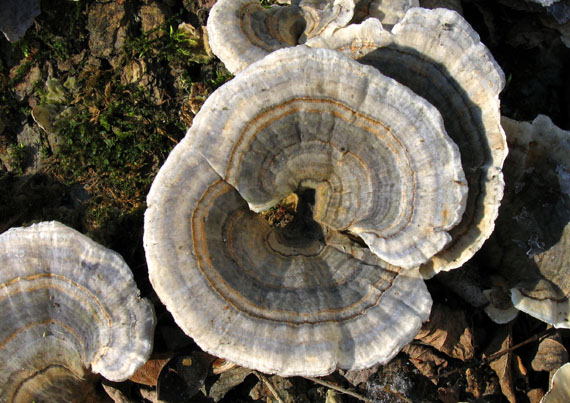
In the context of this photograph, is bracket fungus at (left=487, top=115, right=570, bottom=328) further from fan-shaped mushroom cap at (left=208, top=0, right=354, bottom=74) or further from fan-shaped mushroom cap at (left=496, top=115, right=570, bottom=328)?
fan-shaped mushroom cap at (left=208, top=0, right=354, bottom=74)

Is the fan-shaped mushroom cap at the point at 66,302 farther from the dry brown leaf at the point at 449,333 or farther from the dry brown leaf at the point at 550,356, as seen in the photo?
the dry brown leaf at the point at 550,356

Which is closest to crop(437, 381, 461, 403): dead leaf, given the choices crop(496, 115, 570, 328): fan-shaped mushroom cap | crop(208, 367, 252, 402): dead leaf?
crop(496, 115, 570, 328): fan-shaped mushroom cap

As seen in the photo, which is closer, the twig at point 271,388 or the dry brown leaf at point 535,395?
the twig at point 271,388

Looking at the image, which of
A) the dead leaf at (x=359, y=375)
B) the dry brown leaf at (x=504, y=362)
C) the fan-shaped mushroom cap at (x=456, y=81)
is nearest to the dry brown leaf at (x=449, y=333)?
the dry brown leaf at (x=504, y=362)

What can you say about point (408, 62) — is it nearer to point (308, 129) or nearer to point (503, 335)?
point (308, 129)

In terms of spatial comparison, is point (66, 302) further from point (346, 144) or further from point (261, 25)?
point (261, 25)

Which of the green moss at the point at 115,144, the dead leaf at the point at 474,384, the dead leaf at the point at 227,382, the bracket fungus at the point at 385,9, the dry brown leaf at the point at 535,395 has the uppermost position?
the bracket fungus at the point at 385,9

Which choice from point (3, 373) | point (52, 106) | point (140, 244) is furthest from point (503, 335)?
point (52, 106)
